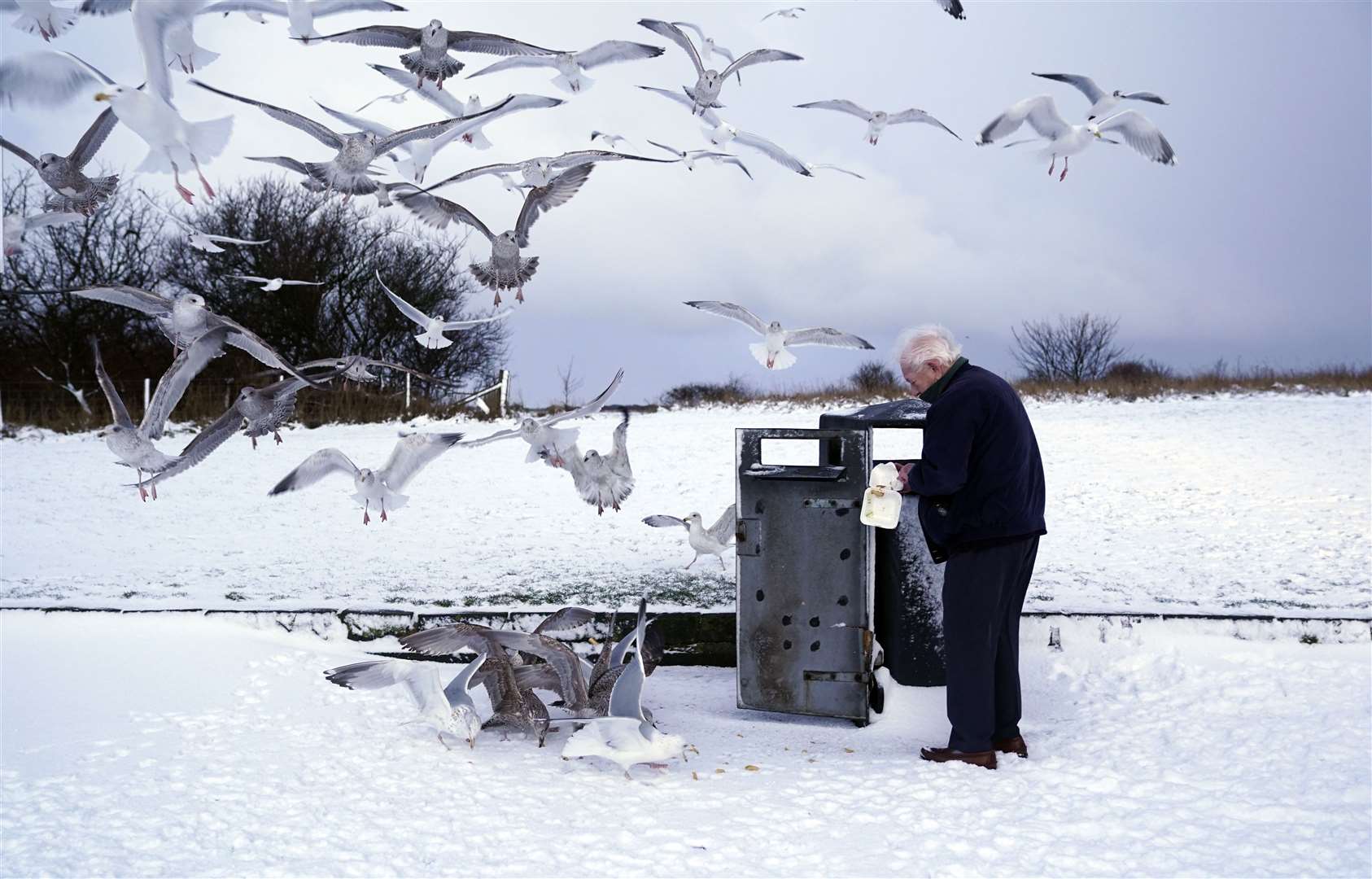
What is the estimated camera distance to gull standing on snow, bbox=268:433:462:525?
13.6 ft

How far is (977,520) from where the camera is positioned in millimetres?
3947

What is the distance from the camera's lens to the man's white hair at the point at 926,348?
4.13m

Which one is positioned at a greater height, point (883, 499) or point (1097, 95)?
point (1097, 95)

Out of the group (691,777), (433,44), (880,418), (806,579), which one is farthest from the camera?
(880,418)

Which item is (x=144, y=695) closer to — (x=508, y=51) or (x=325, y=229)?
(x=508, y=51)

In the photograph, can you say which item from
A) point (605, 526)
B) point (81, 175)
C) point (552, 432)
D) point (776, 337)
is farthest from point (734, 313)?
point (605, 526)

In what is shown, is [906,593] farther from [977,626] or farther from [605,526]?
[605,526]

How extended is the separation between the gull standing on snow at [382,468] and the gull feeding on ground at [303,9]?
151cm

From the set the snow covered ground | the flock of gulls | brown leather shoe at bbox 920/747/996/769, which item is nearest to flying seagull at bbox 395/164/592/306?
the flock of gulls

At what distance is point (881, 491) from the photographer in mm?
4051

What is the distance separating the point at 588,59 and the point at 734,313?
1338 mm

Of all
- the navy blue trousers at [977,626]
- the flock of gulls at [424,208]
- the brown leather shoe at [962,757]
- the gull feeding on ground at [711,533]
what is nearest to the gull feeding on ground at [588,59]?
the flock of gulls at [424,208]

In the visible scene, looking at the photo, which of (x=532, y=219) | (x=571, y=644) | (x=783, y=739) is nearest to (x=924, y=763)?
(x=783, y=739)

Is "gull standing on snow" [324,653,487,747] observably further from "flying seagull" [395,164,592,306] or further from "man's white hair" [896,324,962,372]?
"man's white hair" [896,324,962,372]
